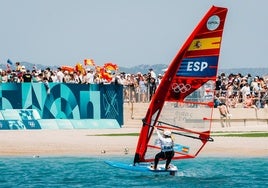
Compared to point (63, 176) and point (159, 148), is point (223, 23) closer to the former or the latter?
point (159, 148)

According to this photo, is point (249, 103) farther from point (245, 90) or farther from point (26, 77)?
point (26, 77)

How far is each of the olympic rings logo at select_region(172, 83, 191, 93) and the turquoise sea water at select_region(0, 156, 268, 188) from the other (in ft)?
9.28

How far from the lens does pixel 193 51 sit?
33688 millimetres

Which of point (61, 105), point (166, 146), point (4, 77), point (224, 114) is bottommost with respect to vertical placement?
point (166, 146)

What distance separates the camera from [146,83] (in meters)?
61.8

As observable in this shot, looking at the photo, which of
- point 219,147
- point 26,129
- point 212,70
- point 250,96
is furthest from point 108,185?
point 250,96

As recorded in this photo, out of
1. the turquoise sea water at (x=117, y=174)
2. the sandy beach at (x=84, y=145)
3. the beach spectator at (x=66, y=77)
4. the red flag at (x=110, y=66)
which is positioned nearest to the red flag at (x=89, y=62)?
the red flag at (x=110, y=66)

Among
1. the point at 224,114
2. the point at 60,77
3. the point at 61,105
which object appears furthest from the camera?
the point at 224,114

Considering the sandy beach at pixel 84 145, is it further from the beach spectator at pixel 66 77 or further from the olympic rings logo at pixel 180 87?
the olympic rings logo at pixel 180 87

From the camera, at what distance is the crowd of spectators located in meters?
56.6

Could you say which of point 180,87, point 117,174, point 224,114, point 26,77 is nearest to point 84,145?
point 117,174

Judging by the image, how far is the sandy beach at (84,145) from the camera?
1714 inches

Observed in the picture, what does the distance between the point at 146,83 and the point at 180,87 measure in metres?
27.7

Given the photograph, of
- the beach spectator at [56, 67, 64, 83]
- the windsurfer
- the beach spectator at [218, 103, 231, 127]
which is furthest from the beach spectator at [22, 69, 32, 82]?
the windsurfer
